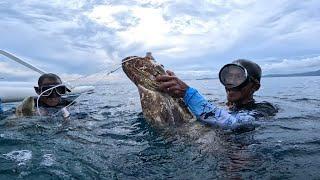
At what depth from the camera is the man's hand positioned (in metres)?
5.65

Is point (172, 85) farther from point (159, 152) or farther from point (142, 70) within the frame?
point (159, 152)

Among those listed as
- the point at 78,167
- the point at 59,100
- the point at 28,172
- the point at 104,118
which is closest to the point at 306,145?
the point at 78,167

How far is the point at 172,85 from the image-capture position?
18.6 feet

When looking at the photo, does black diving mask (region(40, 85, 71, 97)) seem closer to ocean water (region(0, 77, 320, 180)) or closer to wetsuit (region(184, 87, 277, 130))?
ocean water (region(0, 77, 320, 180))

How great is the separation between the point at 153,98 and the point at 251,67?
176cm

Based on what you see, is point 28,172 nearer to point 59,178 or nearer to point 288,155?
point 59,178

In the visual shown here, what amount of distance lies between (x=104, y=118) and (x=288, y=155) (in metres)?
4.64

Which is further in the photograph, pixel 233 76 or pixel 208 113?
pixel 233 76

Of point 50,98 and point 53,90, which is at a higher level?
point 53,90

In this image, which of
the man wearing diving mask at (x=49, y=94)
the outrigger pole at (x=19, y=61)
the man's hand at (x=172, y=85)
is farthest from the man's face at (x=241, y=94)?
the outrigger pole at (x=19, y=61)

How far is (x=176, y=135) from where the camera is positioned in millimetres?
5484

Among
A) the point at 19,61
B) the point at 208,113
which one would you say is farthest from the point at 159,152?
the point at 19,61

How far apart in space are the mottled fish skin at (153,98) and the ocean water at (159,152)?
6.8 inches

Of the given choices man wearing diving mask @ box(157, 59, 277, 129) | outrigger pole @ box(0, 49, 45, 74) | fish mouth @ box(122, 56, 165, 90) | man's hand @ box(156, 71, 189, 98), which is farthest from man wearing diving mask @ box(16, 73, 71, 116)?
outrigger pole @ box(0, 49, 45, 74)
